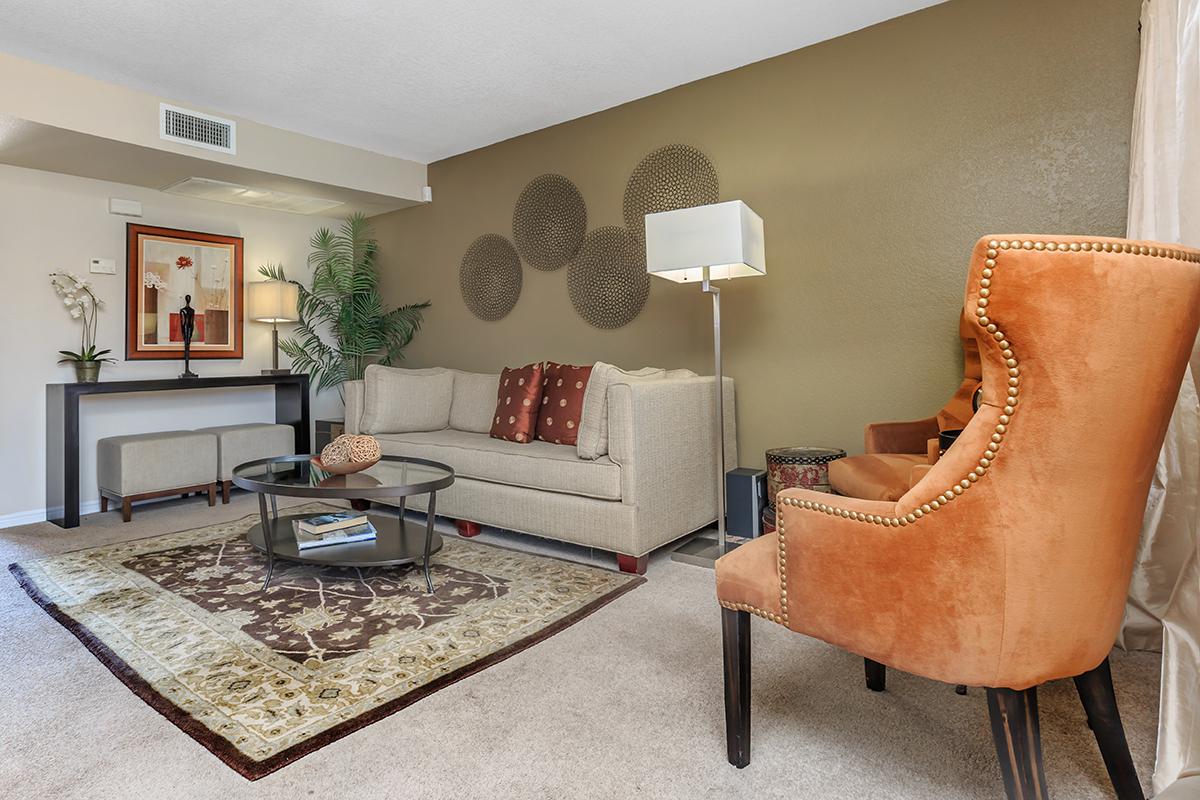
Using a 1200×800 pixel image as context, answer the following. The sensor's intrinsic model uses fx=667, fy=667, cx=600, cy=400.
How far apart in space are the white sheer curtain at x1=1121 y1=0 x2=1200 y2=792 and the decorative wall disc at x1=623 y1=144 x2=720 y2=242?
1.90m

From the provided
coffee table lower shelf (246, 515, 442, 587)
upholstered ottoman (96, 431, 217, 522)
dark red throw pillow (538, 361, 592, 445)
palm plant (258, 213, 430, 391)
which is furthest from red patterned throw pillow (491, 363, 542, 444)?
upholstered ottoman (96, 431, 217, 522)

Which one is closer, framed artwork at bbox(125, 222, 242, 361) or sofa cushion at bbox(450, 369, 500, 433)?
sofa cushion at bbox(450, 369, 500, 433)

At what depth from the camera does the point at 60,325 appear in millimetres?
4152

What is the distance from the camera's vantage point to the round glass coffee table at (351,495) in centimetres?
243

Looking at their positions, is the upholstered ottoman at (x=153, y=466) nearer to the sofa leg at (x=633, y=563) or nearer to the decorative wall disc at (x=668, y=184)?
the sofa leg at (x=633, y=563)

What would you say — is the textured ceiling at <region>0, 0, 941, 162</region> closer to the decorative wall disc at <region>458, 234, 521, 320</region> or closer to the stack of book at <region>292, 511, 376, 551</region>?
the decorative wall disc at <region>458, 234, 521, 320</region>

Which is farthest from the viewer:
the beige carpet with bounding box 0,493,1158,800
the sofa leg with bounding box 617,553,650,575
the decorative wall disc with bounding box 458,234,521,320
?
the decorative wall disc with bounding box 458,234,521,320

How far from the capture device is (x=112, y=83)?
356cm

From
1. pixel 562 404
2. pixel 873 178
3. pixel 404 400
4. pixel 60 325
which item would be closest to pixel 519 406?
pixel 562 404

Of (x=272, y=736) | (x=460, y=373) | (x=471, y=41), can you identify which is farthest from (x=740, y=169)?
(x=272, y=736)

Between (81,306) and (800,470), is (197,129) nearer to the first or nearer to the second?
(81,306)

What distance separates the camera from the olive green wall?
8.74 feet

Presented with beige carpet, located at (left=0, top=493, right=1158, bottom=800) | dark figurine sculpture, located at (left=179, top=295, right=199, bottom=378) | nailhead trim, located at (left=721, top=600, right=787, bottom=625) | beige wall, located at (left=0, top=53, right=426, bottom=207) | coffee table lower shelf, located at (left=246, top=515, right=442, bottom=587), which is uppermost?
beige wall, located at (left=0, top=53, right=426, bottom=207)

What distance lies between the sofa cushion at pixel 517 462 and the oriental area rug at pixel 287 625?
0.34 metres
